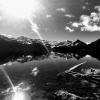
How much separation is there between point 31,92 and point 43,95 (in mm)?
2804

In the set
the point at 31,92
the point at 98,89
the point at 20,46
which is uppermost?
the point at 20,46

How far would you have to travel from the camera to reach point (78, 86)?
27312 millimetres

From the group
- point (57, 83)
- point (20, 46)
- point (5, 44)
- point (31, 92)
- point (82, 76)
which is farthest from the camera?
point (20, 46)

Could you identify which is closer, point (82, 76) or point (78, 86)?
point (78, 86)

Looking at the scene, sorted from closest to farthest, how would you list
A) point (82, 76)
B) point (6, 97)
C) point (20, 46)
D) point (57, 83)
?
point (6, 97), point (57, 83), point (82, 76), point (20, 46)

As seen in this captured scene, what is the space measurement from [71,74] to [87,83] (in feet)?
17.6

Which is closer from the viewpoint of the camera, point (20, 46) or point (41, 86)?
point (41, 86)

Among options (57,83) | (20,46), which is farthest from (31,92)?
(20,46)

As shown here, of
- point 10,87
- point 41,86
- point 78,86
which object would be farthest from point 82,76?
point 10,87

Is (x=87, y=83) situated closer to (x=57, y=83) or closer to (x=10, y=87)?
(x=57, y=83)

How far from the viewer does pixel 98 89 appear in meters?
25.6

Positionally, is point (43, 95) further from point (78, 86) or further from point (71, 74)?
point (71, 74)

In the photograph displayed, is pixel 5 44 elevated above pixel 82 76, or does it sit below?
above

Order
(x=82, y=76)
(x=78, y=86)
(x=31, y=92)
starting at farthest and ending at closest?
(x=82, y=76), (x=78, y=86), (x=31, y=92)
